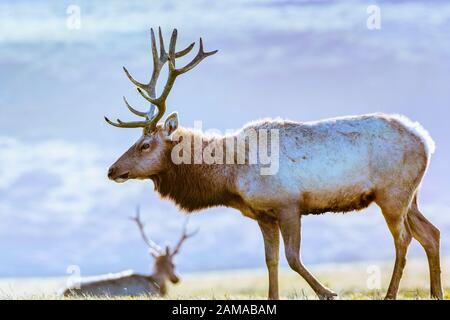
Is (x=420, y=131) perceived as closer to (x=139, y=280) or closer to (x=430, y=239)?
(x=430, y=239)

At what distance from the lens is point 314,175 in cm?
1256

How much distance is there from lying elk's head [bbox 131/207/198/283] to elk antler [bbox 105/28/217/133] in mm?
12600

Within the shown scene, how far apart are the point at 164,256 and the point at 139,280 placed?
3.14 meters

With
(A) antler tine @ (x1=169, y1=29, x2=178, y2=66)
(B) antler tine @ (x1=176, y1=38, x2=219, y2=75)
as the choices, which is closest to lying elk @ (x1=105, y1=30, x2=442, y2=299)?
(B) antler tine @ (x1=176, y1=38, x2=219, y2=75)

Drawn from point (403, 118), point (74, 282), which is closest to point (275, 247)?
point (403, 118)

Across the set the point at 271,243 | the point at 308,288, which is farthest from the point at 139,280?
the point at 271,243

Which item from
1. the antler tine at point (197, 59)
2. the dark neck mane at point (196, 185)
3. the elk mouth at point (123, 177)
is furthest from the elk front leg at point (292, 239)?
the antler tine at point (197, 59)

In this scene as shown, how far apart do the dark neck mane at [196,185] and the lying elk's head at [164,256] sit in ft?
41.1

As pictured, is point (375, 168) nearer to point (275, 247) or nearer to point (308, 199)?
point (308, 199)

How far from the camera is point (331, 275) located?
4053 cm

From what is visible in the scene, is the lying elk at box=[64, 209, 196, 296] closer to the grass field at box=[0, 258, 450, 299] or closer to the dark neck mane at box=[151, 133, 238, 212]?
the grass field at box=[0, 258, 450, 299]
